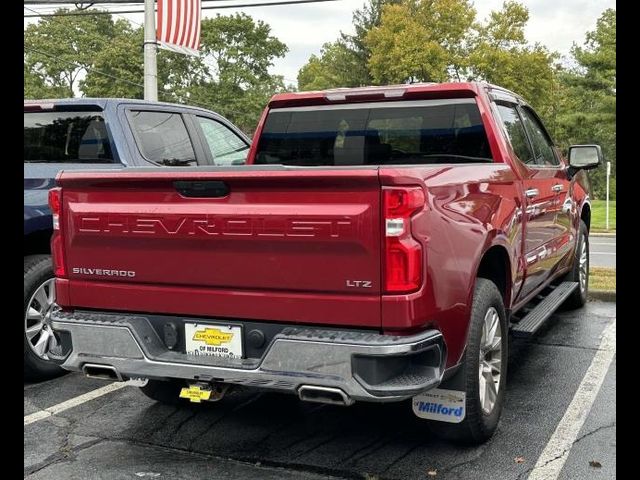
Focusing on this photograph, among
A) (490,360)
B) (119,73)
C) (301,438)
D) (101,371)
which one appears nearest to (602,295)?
(490,360)

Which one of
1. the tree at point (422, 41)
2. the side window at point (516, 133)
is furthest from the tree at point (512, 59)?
the side window at point (516, 133)

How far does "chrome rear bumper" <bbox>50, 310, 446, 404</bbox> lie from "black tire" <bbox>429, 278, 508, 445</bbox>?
0.33m

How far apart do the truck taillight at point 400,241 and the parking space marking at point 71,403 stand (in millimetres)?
2646

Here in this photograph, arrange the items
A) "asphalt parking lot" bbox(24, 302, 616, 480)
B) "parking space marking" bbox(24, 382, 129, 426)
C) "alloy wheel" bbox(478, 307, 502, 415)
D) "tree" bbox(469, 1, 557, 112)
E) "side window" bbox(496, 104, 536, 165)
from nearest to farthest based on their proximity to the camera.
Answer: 1. "asphalt parking lot" bbox(24, 302, 616, 480)
2. "alloy wheel" bbox(478, 307, 502, 415)
3. "parking space marking" bbox(24, 382, 129, 426)
4. "side window" bbox(496, 104, 536, 165)
5. "tree" bbox(469, 1, 557, 112)

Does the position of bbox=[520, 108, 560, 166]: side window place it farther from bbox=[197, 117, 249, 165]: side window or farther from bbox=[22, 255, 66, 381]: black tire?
bbox=[22, 255, 66, 381]: black tire

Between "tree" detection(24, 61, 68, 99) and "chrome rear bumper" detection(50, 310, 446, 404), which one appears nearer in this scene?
"chrome rear bumper" detection(50, 310, 446, 404)

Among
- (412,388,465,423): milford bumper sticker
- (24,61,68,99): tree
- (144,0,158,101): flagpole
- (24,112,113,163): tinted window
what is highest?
(24,61,68,99): tree

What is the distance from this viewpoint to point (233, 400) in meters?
4.60

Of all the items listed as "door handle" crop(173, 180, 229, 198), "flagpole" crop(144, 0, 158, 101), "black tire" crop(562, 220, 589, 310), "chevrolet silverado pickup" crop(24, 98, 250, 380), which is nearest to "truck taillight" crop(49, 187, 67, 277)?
"door handle" crop(173, 180, 229, 198)

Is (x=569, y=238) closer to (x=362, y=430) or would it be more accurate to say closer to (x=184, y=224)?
(x=362, y=430)

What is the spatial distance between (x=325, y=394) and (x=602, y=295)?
18.3 feet

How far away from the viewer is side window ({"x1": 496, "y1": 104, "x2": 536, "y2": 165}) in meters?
4.79

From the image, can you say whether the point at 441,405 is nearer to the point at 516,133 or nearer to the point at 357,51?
the point at 516,133

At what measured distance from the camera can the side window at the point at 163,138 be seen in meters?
5.68
